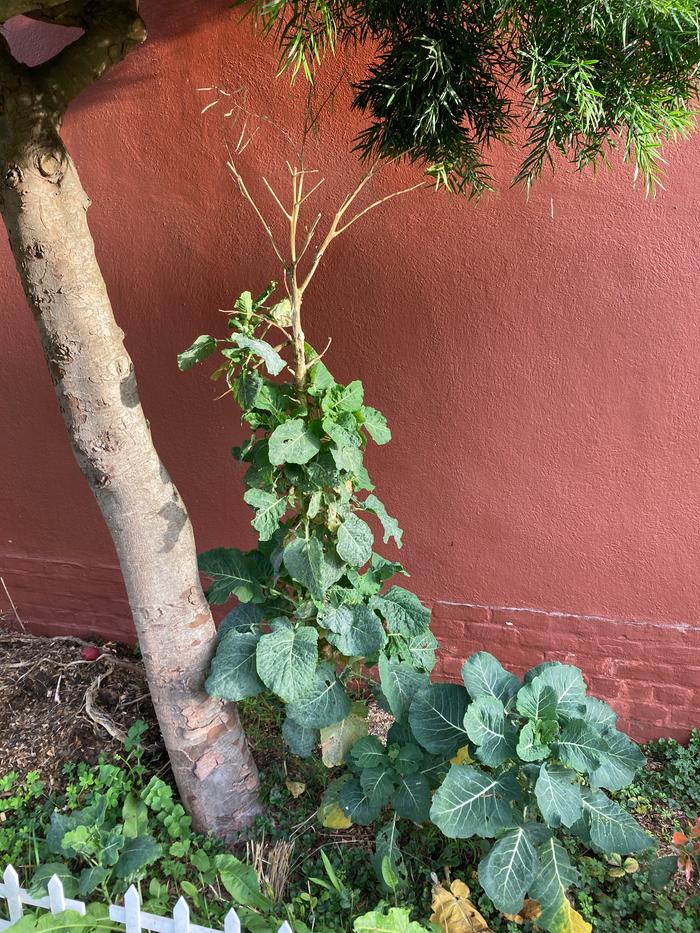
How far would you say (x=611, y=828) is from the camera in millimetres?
1901

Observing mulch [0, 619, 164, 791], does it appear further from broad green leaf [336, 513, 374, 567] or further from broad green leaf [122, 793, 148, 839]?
broad green leaf [336, 513, 374, 567]

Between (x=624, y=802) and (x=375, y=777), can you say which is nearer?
(x=375, y=777)

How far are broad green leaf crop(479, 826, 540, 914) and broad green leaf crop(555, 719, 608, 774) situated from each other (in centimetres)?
25

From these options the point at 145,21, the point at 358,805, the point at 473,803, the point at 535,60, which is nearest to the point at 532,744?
the point at 473,803

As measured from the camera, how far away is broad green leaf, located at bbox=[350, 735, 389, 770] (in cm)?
205

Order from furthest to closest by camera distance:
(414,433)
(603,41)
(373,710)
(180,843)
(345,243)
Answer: (373,710), (414,433), (345,243), (180,843), (603,41)

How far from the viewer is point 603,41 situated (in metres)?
1.27

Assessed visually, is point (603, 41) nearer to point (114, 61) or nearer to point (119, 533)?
point (114, 61)

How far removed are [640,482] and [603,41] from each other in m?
1.67

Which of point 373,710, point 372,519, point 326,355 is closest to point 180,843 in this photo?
point 373,710

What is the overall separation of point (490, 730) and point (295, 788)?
36.5 inches

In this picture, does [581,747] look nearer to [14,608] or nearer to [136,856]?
[136,856]

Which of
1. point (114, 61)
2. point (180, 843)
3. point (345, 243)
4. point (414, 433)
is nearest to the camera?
point (114, 61)

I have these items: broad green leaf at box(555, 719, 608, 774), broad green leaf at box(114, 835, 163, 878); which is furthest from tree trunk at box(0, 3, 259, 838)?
broad green leaf at box(555, 719, 608, 774)
